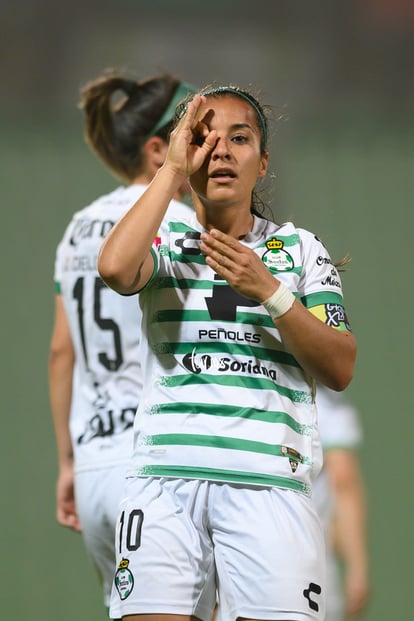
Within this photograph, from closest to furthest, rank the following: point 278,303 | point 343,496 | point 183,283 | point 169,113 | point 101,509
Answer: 1. point 278,303
2. point 183,283
3. point 101,509
4. point 169,113
5. point 343,496

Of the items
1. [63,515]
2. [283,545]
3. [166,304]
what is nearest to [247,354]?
[166,304]

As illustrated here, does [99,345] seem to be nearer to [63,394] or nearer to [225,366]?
[63,394]

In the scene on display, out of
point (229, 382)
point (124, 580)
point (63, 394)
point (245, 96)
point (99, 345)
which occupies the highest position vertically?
point (245, 96)

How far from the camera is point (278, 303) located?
1841 millimetres

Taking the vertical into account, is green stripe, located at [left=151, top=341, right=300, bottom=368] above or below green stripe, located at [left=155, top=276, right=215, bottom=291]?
below

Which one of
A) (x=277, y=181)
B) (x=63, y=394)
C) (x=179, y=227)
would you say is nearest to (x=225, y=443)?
(x=179, y=227)

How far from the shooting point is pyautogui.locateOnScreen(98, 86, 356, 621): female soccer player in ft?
6.03

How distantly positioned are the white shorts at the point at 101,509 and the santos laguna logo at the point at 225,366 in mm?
902

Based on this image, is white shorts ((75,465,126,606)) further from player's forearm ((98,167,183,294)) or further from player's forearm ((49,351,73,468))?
player's forearm ((98,167,183,294))

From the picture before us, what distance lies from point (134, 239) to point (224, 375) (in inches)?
11.5

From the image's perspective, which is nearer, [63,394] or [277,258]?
[277,258]

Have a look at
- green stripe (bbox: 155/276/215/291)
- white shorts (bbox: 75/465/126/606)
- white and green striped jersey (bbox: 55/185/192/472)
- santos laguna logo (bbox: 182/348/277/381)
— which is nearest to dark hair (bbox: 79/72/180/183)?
white and green striped jersey (bbox: 55/185/192/472)

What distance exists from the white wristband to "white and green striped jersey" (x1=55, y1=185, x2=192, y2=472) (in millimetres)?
929

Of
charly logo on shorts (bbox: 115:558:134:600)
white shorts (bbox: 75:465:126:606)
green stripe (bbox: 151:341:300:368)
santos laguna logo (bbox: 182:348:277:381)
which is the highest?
green stripe (bbox: 151:341:300:368)
